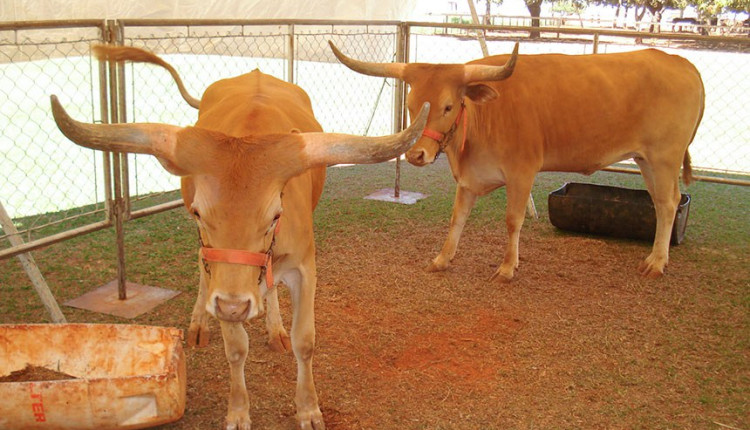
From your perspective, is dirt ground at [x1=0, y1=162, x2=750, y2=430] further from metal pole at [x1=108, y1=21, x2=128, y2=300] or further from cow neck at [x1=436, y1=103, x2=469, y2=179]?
cow neck at [x1=436, y1=103, x2=469, y2=179]

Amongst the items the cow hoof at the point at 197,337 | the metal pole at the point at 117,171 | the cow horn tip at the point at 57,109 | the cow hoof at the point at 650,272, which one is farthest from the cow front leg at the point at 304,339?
the cow hoof at the point at 650,272

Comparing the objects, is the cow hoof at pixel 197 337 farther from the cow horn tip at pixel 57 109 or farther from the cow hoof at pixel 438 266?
the cow horn tip at pixel 57 109

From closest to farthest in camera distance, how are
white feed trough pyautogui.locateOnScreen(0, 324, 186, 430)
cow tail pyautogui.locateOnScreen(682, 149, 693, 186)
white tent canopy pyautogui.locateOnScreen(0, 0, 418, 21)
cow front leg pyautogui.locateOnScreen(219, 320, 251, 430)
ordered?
white feed trough pyautogui.locateOnScreen(0, 324, 186, 430) < cow front leg pyautogui.locateOnScreen(219, 320, 251, 430) < cow tail pyautogui.locateOnScreen(682, 149, 693, 186) < white tent canopy pyautogui.locateOnScreen(0, 0, 418, 21)

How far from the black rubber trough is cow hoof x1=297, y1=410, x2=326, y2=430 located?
152 inches

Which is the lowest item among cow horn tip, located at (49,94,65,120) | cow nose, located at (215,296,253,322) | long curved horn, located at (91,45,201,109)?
cow nose, located at (215,296,253,322)

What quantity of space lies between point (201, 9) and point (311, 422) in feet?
31.8

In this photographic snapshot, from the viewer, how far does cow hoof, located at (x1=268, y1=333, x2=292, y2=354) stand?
439 cm

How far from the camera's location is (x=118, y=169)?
15.5 ft

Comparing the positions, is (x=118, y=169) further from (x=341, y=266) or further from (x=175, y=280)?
(x=341, y=266)

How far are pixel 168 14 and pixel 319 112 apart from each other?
287cm

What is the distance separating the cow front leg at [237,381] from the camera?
11.5 feet

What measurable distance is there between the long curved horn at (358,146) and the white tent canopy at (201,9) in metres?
8.29

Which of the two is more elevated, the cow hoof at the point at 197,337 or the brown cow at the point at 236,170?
the brown cow at the point at 236,170

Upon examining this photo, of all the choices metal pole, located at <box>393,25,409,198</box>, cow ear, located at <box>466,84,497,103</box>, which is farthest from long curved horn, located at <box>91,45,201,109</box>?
metal pole, located at <box>393,25,409,198</box>
